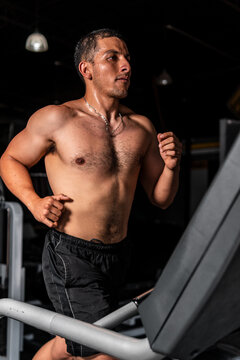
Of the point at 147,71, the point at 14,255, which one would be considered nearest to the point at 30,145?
the point at 14,255

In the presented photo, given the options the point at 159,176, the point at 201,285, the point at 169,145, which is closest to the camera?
the point at 201,285

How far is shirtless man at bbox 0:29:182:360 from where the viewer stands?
158 cm

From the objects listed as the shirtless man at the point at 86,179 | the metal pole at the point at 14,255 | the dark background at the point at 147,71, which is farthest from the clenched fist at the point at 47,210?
the dark background at the point at 147,71

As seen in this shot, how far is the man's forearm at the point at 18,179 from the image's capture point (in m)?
1.45

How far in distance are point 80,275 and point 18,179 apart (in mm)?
405

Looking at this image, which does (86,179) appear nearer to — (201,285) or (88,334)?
(88,334)

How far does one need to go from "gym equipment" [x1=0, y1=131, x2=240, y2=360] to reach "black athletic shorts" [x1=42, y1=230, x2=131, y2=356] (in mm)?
856

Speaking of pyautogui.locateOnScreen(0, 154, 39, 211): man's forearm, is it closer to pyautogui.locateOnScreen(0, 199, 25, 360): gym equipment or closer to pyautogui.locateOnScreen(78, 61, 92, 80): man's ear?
pyautogui.locateOnScreen(78, 61, 92, 80): man's ear

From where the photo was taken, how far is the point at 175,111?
26.3ft

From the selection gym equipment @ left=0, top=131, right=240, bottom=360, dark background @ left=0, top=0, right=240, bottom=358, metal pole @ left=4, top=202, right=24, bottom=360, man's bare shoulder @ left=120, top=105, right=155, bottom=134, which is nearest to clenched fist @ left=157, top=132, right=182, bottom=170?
man's bare shoulder @ left=120, top=105, right=155, bottom=134

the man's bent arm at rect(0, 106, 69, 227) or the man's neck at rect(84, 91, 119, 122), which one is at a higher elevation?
the man's neck at rect(84, 91, 119, 122)

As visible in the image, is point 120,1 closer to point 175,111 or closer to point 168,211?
point 175,111

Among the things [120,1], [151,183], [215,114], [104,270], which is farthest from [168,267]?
[215,114]

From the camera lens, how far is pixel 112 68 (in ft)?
5.18
